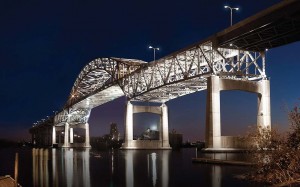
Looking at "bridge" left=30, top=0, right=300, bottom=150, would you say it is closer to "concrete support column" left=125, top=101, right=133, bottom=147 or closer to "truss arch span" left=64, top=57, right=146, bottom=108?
"concrete support column" left=125, top=101, right=133, bottom=147

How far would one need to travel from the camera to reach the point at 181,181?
75.6 feet

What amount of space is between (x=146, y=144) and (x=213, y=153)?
43.2 m

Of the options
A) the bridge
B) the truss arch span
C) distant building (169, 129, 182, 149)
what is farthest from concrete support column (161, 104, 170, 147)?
distant building (169, 129, 182, 149)

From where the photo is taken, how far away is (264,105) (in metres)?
53.7

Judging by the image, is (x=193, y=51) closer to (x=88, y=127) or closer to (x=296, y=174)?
(x=296, y=174)

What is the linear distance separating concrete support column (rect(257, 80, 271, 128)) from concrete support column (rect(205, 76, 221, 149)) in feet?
22.4

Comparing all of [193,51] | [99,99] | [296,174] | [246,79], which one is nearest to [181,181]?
[296,174]

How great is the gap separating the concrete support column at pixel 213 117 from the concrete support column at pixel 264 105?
682cm

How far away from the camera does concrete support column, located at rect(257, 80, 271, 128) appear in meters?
53.1

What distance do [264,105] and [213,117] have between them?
8.60 metres

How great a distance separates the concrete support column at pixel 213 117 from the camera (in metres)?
48.4

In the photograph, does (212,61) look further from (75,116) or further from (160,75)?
(75,116)

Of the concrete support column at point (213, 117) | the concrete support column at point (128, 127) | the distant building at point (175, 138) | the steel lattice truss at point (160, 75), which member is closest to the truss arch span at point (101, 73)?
the steel lattice truss at point (160, 75)

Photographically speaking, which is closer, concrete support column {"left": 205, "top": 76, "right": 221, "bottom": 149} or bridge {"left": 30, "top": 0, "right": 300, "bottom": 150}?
bridge {"left": 30, "top": 0, "right": 300, "bottom": 150}
